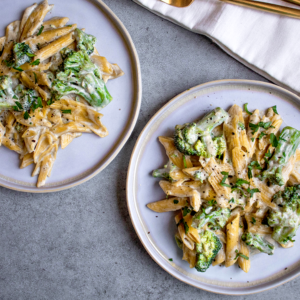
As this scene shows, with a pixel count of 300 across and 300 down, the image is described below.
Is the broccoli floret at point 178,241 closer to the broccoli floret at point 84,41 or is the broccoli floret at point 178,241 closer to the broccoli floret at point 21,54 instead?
the broccoli floret at point 84,41

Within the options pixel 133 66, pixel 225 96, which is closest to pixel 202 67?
pixel 225 96

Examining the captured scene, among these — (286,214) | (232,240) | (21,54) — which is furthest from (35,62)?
(286,214)

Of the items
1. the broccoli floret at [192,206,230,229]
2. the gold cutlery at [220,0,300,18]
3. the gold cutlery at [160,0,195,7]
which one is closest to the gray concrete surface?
the gold cutlery at [160,0,195,7]

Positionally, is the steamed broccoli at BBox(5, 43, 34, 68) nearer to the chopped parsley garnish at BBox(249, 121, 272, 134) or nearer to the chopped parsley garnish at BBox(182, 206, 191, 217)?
the chopped parsley garnish at BBox(182, 206, 191, 217)

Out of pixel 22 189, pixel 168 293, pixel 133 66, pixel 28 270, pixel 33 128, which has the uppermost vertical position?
pixel 133 66

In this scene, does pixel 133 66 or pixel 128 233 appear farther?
pixel 128 233

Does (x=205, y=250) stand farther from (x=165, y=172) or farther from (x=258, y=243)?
(x=165, y=172)

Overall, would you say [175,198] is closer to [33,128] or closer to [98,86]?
[98,86]

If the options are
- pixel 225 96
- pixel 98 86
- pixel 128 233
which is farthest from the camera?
pixel 128 233
